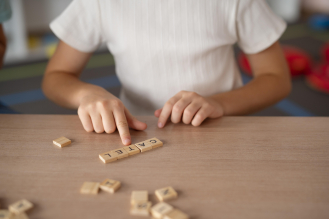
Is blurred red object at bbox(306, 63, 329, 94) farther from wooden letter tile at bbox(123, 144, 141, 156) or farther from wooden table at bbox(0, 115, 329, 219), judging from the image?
wooden letter tile at bbox(123, 144, 141, 156)

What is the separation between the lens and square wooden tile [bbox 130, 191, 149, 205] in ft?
1.44

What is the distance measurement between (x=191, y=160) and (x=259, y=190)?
126mm

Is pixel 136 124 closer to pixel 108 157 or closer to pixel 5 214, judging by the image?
pixel 108 157

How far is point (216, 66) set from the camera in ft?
3.12

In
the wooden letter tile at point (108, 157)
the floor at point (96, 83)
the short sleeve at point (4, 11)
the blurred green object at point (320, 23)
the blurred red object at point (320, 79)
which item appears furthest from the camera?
the blurred green object at point (320, 23)

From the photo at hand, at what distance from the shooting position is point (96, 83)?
2.56m

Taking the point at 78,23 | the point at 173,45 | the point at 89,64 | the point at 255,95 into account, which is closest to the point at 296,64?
the point at 89,64

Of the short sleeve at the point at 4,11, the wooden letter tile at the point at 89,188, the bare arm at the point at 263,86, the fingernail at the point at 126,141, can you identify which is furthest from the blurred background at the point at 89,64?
the wooden letter tile at the point at 89,188

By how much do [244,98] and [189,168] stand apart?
422 mm

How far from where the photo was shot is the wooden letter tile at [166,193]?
0.45m

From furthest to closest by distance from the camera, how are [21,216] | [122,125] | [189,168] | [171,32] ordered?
[171,32] < [122,125] < [189,168] < [21,216]

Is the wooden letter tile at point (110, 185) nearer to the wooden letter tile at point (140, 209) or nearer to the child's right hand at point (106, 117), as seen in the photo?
the wooden letter tile at point (140, 209)

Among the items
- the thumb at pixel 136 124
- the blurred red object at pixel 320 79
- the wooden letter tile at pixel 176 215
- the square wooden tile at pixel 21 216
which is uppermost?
the square wooden tile at pixel 21 216

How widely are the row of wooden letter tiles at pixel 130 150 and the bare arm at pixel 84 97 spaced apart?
29mm
